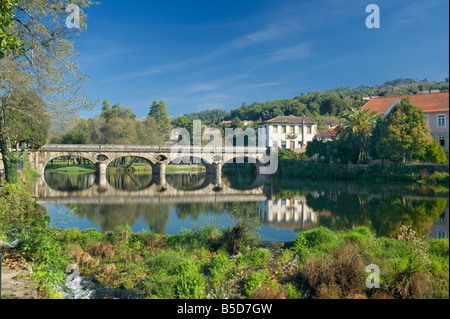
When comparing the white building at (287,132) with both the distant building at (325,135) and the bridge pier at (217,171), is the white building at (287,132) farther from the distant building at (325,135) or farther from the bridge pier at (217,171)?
the bridge pier at (217,171)

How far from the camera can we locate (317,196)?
85.7 feet

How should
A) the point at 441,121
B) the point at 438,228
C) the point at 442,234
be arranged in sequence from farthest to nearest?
the point at 438,228, the point at 442,234, the point at 441,121

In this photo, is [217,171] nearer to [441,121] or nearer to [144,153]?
[144,153]

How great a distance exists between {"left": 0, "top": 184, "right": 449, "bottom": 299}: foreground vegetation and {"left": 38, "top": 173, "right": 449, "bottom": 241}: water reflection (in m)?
2.69

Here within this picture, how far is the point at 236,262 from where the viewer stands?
9352mm

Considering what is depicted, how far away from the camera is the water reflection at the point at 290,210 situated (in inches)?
599

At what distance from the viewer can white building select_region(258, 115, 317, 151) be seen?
178ft

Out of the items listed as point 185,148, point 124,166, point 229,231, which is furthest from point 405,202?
point 124,166

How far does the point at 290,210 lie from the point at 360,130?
59.8 feet

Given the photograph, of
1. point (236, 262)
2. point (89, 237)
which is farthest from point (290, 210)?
point (89, 237)

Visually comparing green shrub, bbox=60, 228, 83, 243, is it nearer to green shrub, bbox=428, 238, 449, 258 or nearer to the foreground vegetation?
the foreground vegetation

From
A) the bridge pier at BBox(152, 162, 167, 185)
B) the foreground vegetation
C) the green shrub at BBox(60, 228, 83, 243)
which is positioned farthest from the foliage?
the foreground vegetation
